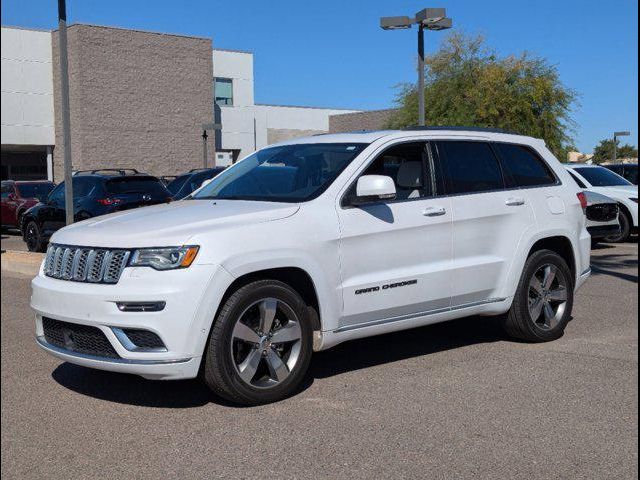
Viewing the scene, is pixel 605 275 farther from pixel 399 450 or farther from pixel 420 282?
pixel 399 450

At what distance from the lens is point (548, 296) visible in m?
7.02

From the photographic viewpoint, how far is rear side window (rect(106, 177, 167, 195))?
15.3 metres

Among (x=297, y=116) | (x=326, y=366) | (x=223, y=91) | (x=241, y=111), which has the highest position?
(x=223, y=91)

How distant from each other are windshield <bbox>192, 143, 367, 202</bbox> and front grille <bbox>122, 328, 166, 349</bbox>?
1426 millimetres

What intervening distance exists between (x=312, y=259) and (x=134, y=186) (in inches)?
425

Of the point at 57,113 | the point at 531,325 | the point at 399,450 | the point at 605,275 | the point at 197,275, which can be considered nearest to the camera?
the point at 399,450

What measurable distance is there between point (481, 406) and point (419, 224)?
1480 millimetres

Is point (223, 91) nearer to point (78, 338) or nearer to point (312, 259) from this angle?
point (312, 259)

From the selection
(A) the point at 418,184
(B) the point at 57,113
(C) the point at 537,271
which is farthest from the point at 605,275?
(B) the point at 57,113

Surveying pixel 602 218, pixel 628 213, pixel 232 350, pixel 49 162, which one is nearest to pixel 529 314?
pixel 232 350

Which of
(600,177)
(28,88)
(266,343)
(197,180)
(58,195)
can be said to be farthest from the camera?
(28,88)

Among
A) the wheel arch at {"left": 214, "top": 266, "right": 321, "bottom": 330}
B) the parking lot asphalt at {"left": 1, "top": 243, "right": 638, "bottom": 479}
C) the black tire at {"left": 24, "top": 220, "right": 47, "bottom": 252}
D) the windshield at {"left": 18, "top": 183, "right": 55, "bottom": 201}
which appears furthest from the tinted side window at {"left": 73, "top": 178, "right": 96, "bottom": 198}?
the wheel arch at {"left": 214, "top": 266, "right": 321, "bottom": 330}

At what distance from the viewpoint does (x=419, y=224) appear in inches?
239

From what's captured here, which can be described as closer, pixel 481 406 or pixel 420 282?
pixel 481 406
